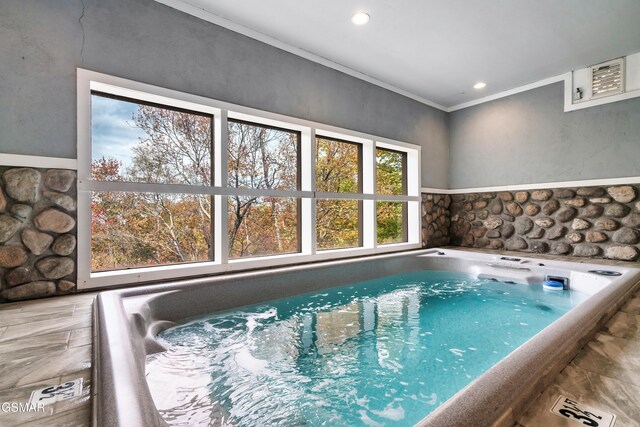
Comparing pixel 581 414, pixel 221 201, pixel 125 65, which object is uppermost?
pixel 125 65

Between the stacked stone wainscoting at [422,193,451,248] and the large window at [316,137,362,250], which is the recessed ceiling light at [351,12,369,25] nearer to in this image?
the large window at [316,137,362,250]

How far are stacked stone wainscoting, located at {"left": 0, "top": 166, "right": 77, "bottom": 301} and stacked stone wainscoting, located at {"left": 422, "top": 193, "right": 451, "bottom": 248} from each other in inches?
154

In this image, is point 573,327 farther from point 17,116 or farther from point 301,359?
point 17,116

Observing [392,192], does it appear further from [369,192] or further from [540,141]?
[540,141]

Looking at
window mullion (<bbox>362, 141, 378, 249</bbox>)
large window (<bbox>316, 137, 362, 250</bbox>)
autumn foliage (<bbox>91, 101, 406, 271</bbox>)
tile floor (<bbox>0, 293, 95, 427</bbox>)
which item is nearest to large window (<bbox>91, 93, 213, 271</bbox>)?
autumn foliage (<bbox>91, 101, 406, 271</bbox>)

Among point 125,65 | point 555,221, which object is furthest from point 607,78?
point 125,65

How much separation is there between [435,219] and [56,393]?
4461mm

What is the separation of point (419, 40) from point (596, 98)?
223 centimetres

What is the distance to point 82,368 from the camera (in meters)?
0.97

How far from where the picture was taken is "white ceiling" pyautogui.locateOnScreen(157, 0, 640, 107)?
240 centimetres

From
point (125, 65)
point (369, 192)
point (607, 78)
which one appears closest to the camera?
point (125, 65)

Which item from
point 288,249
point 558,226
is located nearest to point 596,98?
point 558,226

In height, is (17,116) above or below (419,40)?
below

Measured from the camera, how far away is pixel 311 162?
3.15m
